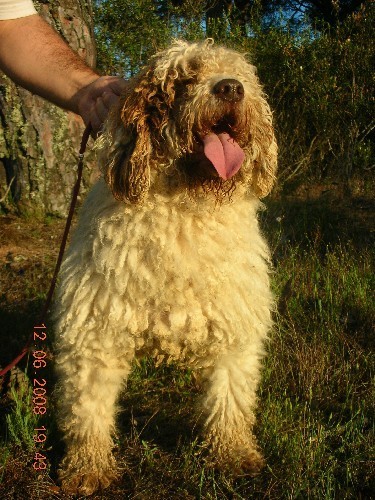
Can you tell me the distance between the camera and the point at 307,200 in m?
7.14

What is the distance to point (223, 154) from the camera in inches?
96.7

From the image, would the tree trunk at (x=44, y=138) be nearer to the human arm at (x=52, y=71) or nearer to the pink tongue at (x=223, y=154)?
the human arm at (x=52, y=71)

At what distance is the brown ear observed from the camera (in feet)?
7.95

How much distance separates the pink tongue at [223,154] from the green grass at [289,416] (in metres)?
1.30

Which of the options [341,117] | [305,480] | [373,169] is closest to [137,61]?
[341,117]

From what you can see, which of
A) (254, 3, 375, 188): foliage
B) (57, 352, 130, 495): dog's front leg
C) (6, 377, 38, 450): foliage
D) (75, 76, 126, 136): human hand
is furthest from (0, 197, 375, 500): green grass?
(254, 3, 375, 188): foliage

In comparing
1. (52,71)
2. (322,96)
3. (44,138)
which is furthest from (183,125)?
(322,96)

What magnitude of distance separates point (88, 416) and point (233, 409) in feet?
2.42

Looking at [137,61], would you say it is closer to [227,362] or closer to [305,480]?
[227,362]

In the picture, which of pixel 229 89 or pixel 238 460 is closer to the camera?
pixel 229 89

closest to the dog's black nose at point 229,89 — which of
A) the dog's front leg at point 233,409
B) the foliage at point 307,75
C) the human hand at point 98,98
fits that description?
the human hand at point 98,98

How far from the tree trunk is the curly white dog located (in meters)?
3.34

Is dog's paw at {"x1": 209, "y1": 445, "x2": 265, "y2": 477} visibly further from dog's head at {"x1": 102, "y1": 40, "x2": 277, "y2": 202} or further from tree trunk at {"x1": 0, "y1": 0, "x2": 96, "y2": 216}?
tree trunk at {"x1": 0, "y1": 0, "x2": 96, "y2": 216}

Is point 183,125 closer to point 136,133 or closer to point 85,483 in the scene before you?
point 136,133
